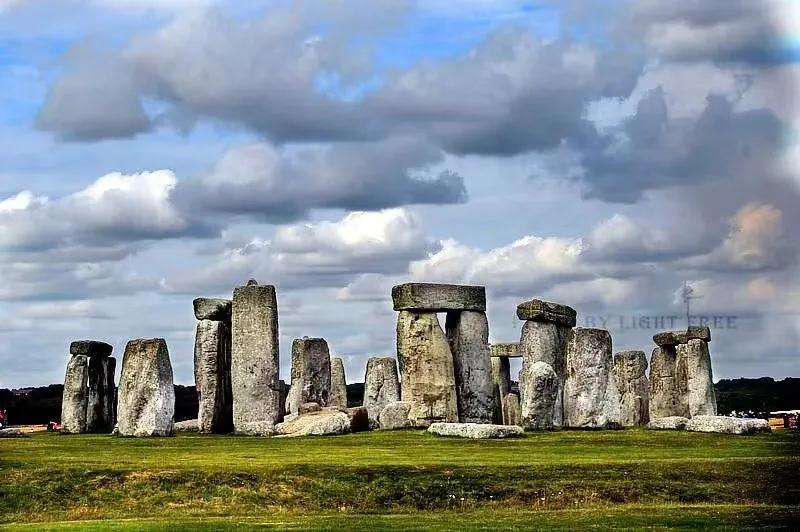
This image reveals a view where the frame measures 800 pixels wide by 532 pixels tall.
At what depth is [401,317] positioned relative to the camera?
133 ft

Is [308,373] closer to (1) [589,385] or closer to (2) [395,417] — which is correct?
(2) [395,417]

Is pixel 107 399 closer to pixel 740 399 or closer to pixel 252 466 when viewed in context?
pixel 252 466

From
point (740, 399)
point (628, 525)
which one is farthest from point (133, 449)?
Result: point (740, 399)

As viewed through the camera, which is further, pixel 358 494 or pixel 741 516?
pixel 358 494

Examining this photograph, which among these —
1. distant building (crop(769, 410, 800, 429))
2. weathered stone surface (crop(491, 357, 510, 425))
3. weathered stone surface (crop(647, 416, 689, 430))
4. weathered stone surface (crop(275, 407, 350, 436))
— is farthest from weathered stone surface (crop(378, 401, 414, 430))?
distant building (crop(769, 410, 800, 429))

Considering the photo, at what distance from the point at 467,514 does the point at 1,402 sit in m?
42.3

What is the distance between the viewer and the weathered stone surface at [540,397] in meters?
37.8

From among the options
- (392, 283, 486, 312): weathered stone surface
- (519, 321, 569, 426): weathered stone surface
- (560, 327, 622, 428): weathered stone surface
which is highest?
Answer: (392, 283, 486, 312): weathered stone surface

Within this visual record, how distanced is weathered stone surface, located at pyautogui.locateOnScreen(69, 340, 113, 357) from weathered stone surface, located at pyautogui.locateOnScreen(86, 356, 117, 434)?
165 millimetres

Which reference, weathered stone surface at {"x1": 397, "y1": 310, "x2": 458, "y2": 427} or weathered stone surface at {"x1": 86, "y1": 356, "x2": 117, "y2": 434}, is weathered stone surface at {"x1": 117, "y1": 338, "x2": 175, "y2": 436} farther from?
weathered stone surface at {"x1": 397, "y1": 310, "x2": 458, "y2": 427}

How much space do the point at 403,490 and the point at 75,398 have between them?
19703 mm

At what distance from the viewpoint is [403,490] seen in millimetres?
26438

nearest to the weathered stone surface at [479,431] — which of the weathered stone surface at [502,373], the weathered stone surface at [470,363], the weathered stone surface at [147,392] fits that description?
the weathered stone surface at [470,363]

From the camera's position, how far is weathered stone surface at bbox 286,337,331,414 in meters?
40.8
